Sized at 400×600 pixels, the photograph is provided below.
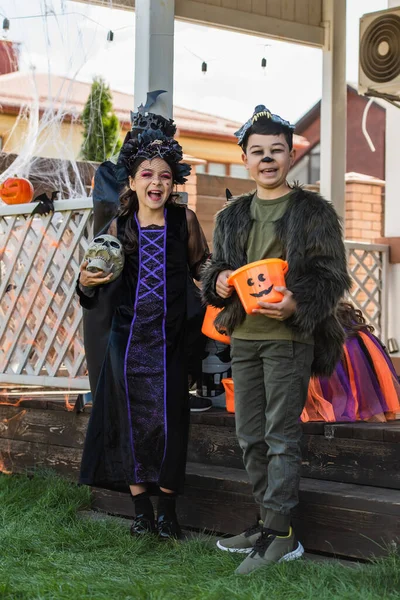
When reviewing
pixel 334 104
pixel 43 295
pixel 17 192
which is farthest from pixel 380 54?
pixel 43 295

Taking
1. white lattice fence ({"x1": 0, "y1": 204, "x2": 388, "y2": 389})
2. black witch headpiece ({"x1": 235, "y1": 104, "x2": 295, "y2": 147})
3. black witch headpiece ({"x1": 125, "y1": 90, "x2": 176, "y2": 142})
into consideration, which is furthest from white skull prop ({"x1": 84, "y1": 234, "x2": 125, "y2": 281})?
white lattice fence ({"x1": 0, "y1": 204, "x2": 388, "y2": 389})

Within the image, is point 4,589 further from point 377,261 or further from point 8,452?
point 377,261

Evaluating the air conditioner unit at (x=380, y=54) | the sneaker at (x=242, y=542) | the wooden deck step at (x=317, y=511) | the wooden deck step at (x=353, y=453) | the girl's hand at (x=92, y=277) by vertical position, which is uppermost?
the air conditioner unit at (x=380, y=54)

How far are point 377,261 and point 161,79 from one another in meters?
2.73

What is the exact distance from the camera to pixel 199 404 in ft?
14.6

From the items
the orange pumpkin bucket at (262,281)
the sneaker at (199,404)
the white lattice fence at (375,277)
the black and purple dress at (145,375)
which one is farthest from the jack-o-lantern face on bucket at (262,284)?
the white lattice fence at (375,277)

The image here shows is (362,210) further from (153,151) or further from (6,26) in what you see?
(153,151)

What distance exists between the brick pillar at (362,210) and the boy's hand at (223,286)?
594 cm

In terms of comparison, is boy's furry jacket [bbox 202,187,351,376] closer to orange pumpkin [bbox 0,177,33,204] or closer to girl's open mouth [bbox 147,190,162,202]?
girl's open mouth [bbox 147,190,162,202]

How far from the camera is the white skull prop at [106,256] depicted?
11.9ft

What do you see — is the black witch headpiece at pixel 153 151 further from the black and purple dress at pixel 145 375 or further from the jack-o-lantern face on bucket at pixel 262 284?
the jack-o-lantern face on bucket at pixel 262 284

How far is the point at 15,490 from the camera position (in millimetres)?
4570

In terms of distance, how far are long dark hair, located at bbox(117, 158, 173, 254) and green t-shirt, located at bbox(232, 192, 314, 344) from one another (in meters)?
0.61

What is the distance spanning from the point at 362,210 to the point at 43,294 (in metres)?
4.72
